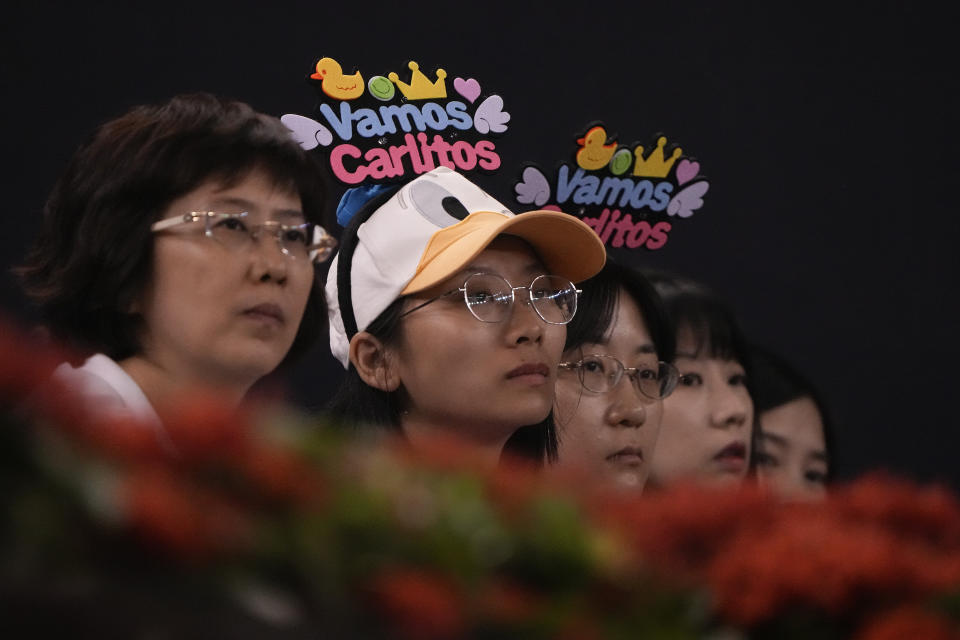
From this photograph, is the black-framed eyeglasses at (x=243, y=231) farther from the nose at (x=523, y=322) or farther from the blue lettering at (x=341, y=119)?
the blue lettering at (x=341, y=119)

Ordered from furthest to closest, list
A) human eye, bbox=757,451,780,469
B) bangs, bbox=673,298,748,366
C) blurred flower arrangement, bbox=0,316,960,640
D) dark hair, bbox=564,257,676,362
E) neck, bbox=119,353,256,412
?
human eye, bbox=757,451,780,469
bangs, bbox=673,298,748,366
dark hair, bbox=564,257,676,362
neck, bbox=119,353,256,412
blurred flower arrangement, bbox=0,316,960,640

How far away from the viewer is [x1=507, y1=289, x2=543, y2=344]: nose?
1271mm

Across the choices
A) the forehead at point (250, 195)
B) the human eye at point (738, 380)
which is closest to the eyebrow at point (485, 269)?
the forehead at point (250, 195)

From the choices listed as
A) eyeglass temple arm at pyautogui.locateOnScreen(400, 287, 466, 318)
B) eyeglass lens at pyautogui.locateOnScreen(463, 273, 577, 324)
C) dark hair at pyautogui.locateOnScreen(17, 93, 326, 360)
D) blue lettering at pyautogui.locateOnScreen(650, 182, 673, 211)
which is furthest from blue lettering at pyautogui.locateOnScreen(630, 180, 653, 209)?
dark hair at pyautogui.locateOnScreen(17, 93, 326, 360)

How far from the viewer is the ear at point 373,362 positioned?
52.3 inches

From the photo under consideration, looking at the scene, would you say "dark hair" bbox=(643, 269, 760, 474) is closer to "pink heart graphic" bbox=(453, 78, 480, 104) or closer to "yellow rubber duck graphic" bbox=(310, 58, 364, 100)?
"pink heart graphic" bbox=(453, 78, 480, 104)

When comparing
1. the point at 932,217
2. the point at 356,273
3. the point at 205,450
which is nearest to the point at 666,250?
the point at 932,217

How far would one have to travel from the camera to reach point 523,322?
4.19ft

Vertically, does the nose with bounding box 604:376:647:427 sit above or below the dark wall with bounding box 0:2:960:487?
below

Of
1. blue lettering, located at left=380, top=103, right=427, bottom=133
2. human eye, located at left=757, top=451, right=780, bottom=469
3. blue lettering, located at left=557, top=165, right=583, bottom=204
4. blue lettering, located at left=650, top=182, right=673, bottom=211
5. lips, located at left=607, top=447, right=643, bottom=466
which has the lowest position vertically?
lips, located at left=607, top=447, right=643, bottom=466

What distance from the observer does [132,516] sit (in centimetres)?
30

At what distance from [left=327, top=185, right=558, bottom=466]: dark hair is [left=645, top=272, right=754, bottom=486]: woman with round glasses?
34 centimetres

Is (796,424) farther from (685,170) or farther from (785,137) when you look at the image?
(785,137)

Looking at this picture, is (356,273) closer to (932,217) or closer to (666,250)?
(666,250)
